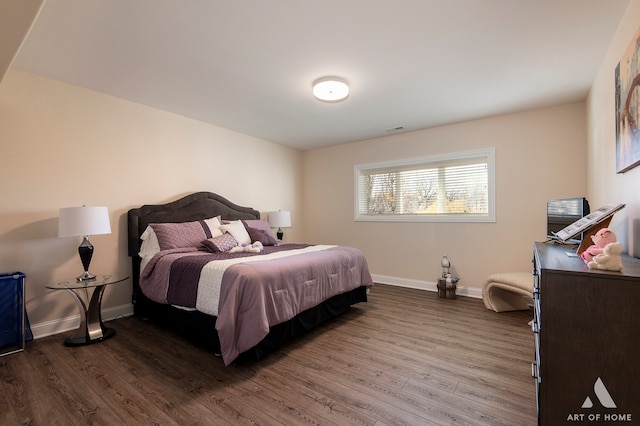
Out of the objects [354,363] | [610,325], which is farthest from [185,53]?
[610,325]

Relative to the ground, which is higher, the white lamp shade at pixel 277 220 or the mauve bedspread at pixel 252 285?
the white lamp shade at pixel 277 220

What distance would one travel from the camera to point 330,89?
2.83 meters

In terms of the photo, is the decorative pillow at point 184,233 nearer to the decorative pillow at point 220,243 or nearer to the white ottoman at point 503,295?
the decorative pillow at point 220,243

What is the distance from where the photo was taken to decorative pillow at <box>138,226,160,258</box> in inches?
124

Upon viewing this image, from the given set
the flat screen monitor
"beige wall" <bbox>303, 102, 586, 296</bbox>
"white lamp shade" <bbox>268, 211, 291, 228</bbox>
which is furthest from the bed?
the flat screen monitor

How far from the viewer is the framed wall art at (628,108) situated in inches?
63.1

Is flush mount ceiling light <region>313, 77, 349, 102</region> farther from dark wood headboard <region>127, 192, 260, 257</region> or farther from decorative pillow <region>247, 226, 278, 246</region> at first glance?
dark wood headboard <region>127, 192, 260, 257</region>

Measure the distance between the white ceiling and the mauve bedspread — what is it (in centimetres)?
173

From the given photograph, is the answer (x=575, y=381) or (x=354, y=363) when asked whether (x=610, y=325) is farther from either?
(x=354, y=363)

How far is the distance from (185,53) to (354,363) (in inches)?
111

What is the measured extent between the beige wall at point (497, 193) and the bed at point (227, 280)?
4.67ft

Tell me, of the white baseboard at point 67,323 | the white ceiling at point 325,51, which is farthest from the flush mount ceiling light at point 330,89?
the white baseboard at point 67,323

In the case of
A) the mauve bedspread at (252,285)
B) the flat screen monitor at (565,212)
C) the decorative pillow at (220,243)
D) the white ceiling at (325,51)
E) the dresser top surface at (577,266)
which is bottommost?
the mauve bedspread at (252,285)

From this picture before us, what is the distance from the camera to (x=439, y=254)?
14.1ft
